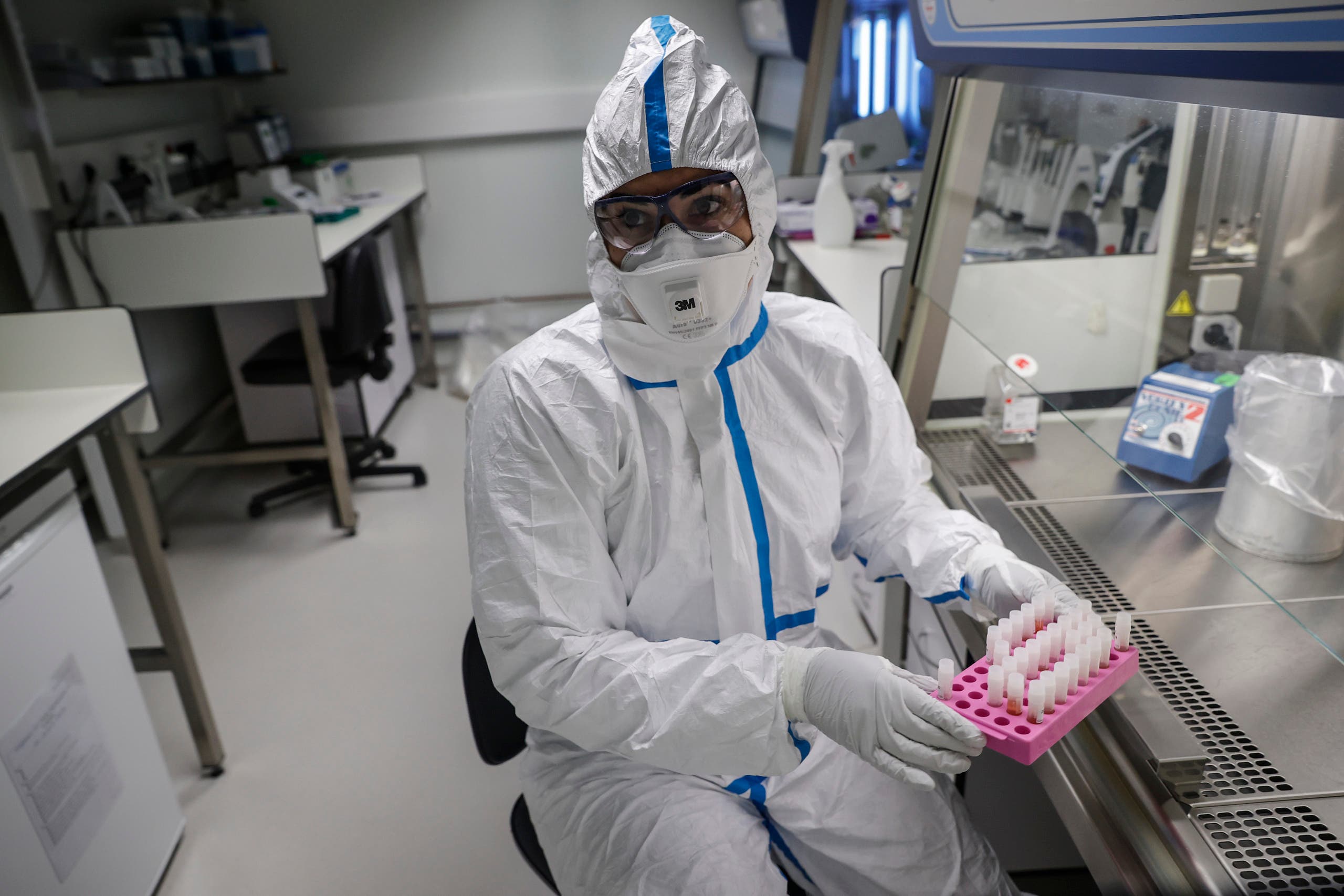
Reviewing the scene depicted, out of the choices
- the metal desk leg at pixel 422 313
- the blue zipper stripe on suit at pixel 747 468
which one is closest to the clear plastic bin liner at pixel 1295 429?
the blue zipper stripe on suit at pixel 747 468

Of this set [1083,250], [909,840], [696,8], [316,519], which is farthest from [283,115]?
[909,840]

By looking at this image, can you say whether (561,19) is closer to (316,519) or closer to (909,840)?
(316,519)

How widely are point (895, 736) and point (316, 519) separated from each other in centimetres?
263

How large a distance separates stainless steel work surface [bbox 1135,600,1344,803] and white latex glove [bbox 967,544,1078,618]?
12 centimetres

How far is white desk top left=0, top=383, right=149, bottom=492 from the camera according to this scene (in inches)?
53.9

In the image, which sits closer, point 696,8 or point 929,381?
point 929,381

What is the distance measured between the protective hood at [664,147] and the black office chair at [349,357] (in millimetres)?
2100

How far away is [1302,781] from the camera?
808 millimetres

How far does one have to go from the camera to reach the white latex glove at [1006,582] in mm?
999

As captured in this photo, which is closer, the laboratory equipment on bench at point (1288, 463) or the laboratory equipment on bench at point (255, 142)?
the laboratory equipment on bench at point (1288, 463)

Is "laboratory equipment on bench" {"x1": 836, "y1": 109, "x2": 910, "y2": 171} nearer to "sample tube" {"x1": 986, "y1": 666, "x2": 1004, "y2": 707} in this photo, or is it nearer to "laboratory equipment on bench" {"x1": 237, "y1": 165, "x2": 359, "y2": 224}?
"laboratory equipment on bench" {"x1": 237, "y1": 165, "x2": 359, "y2": 224}

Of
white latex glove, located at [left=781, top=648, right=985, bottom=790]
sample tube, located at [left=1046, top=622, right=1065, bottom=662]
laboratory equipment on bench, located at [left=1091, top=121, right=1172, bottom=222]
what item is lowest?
white latex glove, located at [left=781, top=648, right=985, bottom=790]

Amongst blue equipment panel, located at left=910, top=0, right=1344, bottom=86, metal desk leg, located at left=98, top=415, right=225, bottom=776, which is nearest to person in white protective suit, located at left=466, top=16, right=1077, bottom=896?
blue equipment panel, located at left=910, top=0, right=1344, bottom=86

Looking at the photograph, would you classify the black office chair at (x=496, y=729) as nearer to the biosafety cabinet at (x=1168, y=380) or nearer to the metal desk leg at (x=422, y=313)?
the biosafety cabinet at (x=1168, y=380)
